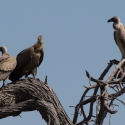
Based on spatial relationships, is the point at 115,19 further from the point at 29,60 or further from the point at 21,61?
the point at 21,61

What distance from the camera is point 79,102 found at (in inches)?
256

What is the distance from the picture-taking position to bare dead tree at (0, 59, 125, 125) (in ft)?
20.5

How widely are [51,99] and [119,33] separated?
2.98 m

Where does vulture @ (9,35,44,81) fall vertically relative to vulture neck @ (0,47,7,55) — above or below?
below

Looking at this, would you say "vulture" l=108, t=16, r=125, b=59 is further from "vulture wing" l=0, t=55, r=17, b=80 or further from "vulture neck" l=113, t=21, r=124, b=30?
"vulture wing" l=0, t=55, r=17, b=80

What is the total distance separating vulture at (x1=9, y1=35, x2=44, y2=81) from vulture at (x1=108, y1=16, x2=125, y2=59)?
1431 mm

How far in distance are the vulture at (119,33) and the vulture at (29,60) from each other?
1.43 metres

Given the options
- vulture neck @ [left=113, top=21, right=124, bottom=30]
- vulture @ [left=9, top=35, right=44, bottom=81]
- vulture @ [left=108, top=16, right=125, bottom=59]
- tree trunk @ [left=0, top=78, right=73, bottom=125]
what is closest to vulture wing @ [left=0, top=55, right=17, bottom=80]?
vulture @ [left=9, top=35, right=44, bottom=81]

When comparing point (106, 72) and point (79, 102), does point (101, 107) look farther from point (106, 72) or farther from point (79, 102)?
point (106, 72)

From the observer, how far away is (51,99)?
22.7 ft

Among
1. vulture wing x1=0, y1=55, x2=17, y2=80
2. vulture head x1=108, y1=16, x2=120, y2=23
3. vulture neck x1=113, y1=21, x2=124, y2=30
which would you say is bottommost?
vulture wing x1=0, y1=55, x2=17, y2=80

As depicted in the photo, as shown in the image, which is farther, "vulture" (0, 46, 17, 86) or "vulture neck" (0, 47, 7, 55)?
"vulture neck" (0, 47, 7, 55)

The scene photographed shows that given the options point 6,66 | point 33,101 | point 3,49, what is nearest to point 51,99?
point 33,101

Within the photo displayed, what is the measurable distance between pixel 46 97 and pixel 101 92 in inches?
38.0
